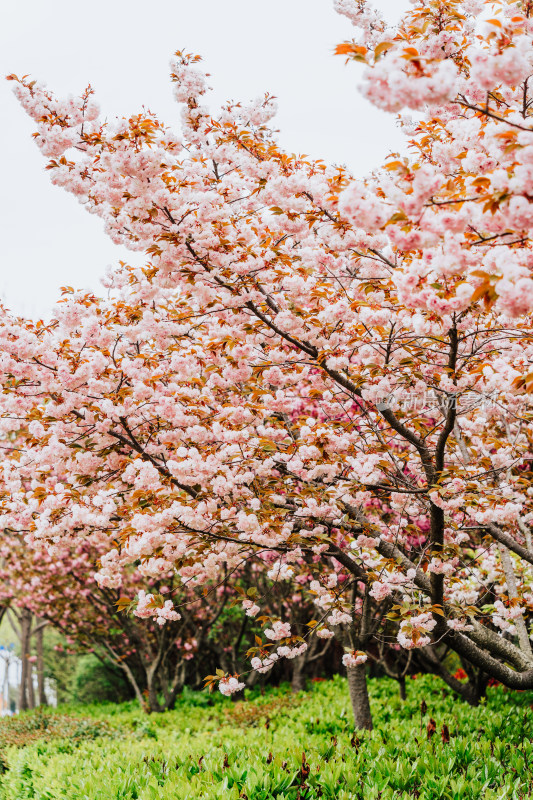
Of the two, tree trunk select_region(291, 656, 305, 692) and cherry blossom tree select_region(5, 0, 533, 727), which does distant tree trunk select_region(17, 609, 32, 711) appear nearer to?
tree trunk select_region(291, 656, 305, 692)

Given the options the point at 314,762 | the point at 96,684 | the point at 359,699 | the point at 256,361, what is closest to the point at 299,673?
the point at 359,699

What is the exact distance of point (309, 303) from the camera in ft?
13.8

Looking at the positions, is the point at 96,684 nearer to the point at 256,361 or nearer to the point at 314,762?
the point at 314,762

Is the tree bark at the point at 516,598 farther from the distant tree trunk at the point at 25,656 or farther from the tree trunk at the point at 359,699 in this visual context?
the distant tree trunk at the point at 25,656

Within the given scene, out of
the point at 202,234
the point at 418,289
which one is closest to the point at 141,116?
the point at 202,234

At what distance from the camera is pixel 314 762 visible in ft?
13.5

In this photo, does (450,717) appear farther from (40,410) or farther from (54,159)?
(54,159)

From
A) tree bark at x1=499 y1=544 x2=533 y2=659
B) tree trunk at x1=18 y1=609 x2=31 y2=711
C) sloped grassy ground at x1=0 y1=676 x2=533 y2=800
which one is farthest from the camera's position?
tree trunk at x1=18 y1=609 x2=31 y2=711

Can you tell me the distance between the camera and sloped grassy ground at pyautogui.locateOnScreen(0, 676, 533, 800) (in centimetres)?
364

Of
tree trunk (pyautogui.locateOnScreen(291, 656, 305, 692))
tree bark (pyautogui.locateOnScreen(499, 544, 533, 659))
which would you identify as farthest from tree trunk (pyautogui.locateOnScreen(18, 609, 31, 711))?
tree bark (pyautogui.locateOnScreen(499, 544, 533, 659))

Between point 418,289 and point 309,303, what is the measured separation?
1.72 m

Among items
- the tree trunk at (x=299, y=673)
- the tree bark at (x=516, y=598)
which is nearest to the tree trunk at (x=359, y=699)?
the tree bark at (x=516, y=598)

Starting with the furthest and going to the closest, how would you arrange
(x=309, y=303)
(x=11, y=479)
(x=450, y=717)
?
(x=450, y=717), (x=11, y=479), (x=309, y=303)

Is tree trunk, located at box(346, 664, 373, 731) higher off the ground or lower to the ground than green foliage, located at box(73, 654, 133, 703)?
higher
